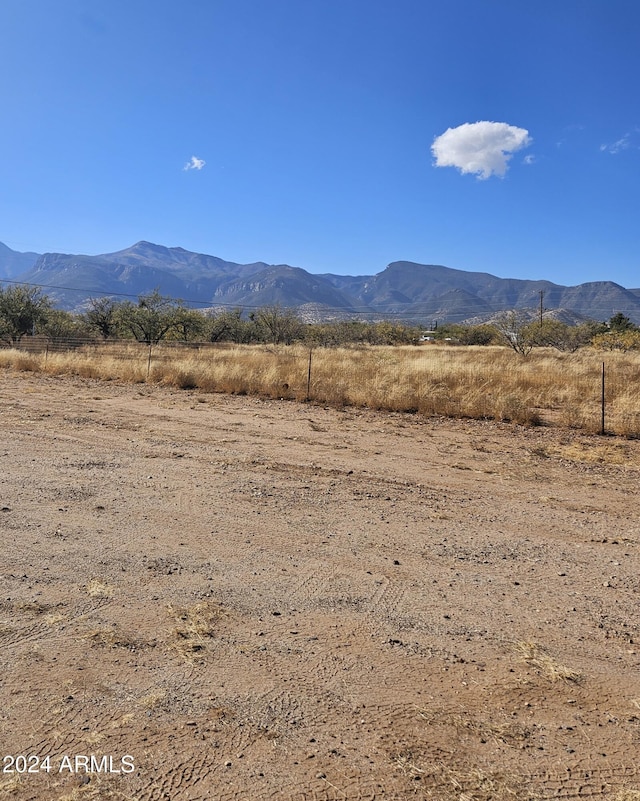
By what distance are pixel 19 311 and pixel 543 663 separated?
42821 mm

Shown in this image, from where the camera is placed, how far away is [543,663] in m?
3.16

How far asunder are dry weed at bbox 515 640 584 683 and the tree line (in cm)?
2812

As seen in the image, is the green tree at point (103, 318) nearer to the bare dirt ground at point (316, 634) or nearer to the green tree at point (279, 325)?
the green tree at point (279, 325)

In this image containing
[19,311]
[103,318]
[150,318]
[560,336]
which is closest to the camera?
[19,311]

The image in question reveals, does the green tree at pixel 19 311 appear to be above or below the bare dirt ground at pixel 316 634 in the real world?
above

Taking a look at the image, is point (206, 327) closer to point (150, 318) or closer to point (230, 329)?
point (230, 329)

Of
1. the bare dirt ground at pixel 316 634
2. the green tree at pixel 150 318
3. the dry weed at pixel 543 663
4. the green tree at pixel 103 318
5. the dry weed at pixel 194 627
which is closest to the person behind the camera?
the bare dirt ground at pixel 316 634

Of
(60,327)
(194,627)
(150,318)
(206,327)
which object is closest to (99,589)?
(194,627)

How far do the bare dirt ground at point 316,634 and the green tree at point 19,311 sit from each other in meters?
35.7

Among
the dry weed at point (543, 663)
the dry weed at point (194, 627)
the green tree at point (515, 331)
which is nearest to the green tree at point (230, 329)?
the green tree at point (515, 331)

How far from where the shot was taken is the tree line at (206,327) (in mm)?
38250

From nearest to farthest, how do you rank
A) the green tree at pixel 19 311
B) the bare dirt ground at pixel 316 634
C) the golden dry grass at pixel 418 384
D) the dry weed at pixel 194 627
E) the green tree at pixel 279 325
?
the bare dirt ground at pixel 316 634 < the dry weed at pixel 194 627 < the golden dry grass at pixel 418 384 < the green tree at pixel 19 311 < the green tree at pixel 279 325

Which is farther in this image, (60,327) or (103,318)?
(103,318)

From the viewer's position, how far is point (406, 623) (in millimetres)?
3623
